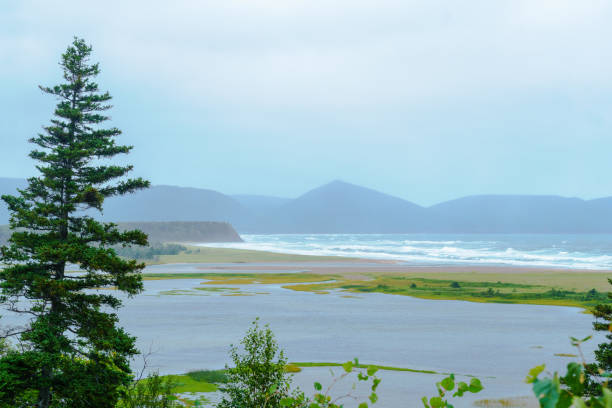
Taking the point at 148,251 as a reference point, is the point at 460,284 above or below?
above

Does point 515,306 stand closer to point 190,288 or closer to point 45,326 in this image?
point 190,288

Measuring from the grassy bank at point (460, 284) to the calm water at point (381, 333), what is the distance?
4.62 m

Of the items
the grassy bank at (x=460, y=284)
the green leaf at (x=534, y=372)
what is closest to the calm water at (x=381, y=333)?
the grassy bank at (x=460, y=284)

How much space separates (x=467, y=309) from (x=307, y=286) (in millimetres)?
21462

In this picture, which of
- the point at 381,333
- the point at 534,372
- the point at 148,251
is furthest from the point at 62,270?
the point at 148,251

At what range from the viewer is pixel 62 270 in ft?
55.9

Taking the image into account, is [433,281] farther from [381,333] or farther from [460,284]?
[381,333]

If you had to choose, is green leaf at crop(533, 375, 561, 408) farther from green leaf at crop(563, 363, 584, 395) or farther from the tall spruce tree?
the tall spruce tree

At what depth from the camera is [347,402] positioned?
2295 centimetres

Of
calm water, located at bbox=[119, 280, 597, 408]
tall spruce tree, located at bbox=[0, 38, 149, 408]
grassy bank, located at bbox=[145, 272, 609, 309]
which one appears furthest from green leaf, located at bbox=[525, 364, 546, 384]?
grassy bank, located at bbox=[145, 272, 609, 309]

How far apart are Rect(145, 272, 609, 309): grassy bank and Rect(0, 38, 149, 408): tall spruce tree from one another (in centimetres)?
4460

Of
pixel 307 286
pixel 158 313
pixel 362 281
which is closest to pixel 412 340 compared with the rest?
pixel 158 313

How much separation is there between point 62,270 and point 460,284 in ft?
189

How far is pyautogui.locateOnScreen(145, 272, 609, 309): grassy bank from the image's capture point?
56.5 m
